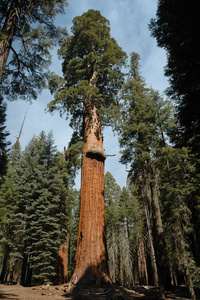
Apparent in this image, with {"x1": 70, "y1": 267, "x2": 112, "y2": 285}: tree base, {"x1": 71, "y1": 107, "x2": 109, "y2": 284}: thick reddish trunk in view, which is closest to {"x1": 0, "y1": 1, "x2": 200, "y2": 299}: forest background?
{"x1": 71, "y1": 107, "x2": 109, "y2": 284}: thick reddish trunk

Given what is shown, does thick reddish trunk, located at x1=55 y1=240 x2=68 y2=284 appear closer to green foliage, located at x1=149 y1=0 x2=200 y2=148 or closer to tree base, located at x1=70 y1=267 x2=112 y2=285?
tree base, located at x1=70 y1=267 x2=112 y2=285

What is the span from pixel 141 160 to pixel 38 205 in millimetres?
7564

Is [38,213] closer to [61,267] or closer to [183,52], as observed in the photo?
[61,267]

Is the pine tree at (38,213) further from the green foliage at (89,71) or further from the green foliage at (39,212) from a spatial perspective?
the green foliage at (89,71)

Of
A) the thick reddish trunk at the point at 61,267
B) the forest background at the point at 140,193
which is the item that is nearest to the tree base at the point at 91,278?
the forest background at the point at 140,193

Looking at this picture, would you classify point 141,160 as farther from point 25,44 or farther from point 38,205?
point 25,44

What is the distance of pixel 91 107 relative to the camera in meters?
8.25

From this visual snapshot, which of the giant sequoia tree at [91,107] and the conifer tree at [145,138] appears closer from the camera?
the giant sequoia tree at [91,107]

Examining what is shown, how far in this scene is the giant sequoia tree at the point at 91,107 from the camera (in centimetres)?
553

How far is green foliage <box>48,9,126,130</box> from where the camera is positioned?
8320mm

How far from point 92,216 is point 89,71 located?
278 inches

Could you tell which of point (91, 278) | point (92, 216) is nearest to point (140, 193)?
point (92, 216)

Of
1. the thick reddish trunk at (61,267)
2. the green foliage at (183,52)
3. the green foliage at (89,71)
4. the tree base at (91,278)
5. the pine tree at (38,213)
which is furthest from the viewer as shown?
the thick reddish trunk at (61,267)

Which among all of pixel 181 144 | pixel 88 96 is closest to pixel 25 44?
pixel 88 96
